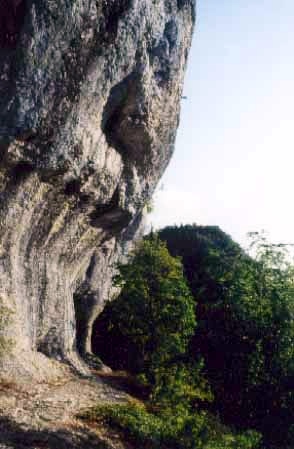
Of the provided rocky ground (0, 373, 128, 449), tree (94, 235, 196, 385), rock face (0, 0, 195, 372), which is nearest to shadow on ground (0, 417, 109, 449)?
rocky ground (0, 373, 128, 449)

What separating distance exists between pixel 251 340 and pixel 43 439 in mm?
9269

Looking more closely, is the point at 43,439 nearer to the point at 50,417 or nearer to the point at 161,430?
the point at 50,417

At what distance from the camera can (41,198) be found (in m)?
12.1

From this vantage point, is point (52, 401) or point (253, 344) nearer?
point (52, 401)

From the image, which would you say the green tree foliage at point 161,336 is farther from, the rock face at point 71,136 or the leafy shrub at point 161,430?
the rock face at point 71,136

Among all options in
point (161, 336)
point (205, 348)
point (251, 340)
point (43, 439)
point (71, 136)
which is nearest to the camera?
point (43, 439)

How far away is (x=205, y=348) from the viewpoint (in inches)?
666

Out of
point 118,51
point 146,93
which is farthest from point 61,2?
point 146,93

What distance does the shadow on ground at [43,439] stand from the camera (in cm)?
820

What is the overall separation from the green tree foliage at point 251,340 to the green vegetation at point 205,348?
0.03 metres

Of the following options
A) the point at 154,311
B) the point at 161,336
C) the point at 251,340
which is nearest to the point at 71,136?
the point at 154,311

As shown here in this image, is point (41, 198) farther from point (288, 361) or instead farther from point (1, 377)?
point (288, 361)

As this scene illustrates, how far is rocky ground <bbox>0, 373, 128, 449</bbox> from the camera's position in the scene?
8500mm

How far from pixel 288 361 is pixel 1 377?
31.9ft
